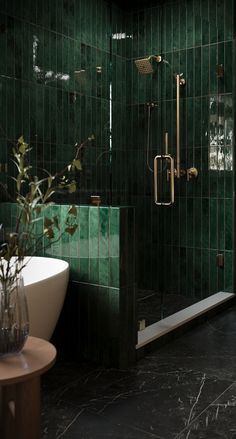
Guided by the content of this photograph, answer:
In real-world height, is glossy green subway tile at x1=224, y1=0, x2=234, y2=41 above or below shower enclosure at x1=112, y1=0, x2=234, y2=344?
above

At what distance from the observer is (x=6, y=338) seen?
160 centimetres

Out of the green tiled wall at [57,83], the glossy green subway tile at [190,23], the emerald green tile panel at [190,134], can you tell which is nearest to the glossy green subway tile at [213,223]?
the emerald green tile panel at [190,134]

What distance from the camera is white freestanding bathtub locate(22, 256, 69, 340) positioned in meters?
2.50

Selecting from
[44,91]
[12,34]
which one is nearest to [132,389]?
[44,91]

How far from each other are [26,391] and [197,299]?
296cm

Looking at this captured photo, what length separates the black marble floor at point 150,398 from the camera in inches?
84.8

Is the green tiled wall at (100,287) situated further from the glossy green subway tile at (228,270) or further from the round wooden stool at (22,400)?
the glossy green subway tile at (228,270)

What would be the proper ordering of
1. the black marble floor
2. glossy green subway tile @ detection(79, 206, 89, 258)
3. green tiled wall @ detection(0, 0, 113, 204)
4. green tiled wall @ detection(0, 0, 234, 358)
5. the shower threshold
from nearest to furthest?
the black marble floor < glossy green subway tile @ detection(79, 206, 89, 258) < the shower threshold < green tiled wall @ detection(0, 0, 113, 204) < green tiled wall @ detection(0, 0, 234, 358)

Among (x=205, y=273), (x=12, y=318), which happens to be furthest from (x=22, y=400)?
(x=205, y=273)

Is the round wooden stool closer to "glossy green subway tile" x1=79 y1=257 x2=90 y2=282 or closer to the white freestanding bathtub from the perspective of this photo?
the white freestanding bathtub

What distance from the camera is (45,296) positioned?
8.45 ft

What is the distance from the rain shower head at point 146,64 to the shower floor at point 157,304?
73.0 inches

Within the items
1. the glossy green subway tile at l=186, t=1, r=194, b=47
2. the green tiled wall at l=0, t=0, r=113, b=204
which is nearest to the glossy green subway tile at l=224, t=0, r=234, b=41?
the glossy green subway tile at l=186, t=1, r=194, b=47

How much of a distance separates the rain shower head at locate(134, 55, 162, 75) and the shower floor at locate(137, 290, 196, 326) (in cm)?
186
